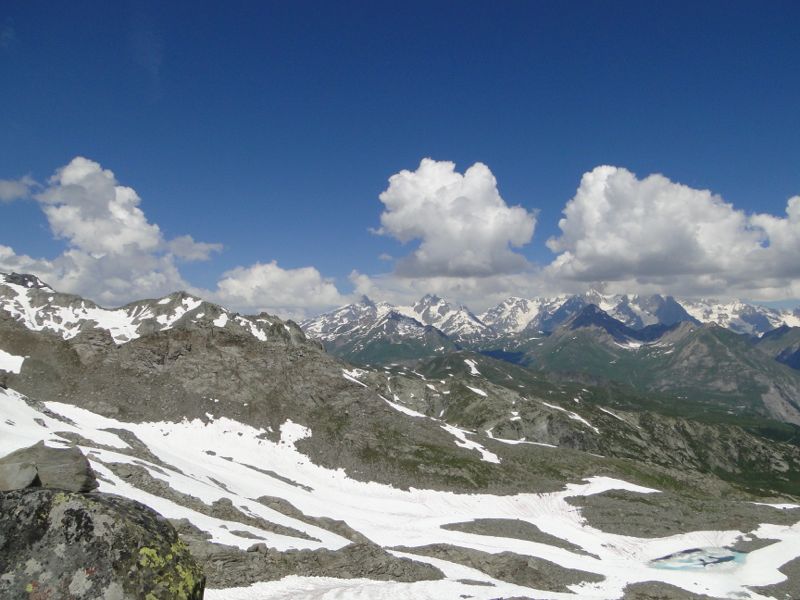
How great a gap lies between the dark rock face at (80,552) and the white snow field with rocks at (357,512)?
51.9ft

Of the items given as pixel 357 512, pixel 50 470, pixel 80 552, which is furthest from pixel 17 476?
pixel 357 512

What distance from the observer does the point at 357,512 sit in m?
80.6

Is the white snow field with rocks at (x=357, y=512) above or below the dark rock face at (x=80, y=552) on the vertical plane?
below

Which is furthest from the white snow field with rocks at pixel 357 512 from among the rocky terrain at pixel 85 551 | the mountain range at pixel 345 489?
the rocky terrain at pixel 85 551

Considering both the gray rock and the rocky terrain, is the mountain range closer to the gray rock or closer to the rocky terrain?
the gray rock

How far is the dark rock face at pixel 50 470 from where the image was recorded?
12.8m

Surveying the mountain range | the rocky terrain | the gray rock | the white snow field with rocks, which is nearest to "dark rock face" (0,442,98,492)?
the gray rock

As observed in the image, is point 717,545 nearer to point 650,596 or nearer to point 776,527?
point 776,527

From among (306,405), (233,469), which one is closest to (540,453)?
(306,405)

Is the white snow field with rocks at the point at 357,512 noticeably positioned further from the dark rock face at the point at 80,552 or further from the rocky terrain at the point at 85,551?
the dark rock face at the point at 80,552

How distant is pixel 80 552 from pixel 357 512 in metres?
77.0

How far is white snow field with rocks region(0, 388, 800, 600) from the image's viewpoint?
3650 centimetres

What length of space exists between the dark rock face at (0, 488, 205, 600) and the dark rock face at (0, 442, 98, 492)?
12.8ft

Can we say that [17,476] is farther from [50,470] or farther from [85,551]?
[85,551]
